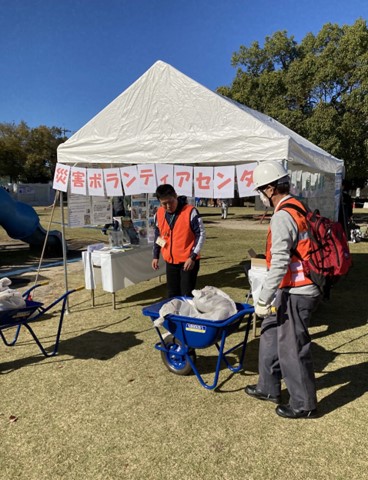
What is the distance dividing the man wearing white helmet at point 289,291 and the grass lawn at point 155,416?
35cm

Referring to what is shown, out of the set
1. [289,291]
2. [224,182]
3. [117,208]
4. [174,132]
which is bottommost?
[289,291]

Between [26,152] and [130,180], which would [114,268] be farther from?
[26,152]

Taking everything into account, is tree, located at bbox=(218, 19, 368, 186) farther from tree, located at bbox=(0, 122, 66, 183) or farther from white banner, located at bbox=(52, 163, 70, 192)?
tree, located at bbox=(0, 122, 66, 183)

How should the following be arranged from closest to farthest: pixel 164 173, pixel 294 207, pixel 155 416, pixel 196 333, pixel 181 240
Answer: pixel 294 207 < pixel 155 416 < pixel 196 333 < pixel 181 240 < pixel 164 173

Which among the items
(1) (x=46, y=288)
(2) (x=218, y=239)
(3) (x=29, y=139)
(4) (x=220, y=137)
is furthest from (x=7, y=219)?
(3) (x=29, y=139)

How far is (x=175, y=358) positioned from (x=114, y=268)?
2383 mm

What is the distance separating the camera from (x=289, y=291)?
2.76 metres

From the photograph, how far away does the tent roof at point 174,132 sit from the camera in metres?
4.42

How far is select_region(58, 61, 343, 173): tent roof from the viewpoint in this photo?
4.42m

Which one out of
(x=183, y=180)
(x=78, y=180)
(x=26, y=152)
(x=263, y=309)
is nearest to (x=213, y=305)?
(x=263, y=309)

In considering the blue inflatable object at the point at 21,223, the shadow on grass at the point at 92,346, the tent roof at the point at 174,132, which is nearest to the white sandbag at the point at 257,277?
the tent roof at the point at 174,132

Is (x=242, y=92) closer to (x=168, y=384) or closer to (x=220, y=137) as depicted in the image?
(x=220, y=137)

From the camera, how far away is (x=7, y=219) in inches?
417

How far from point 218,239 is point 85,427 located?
449 inches
